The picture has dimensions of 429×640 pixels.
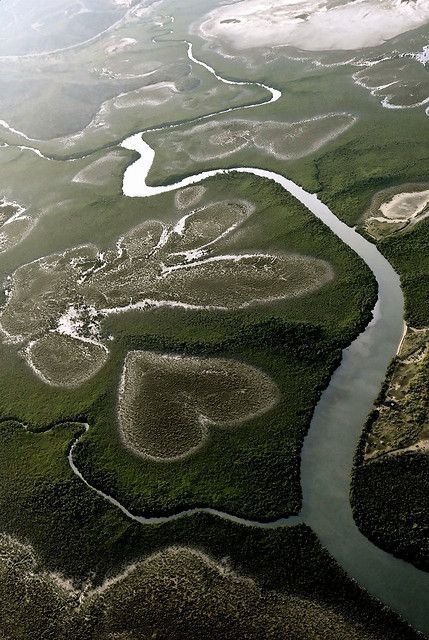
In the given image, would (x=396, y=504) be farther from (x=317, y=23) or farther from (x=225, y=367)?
(x=317, y=23)

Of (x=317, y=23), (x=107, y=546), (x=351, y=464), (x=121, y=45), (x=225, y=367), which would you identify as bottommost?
(x=107, y=546)

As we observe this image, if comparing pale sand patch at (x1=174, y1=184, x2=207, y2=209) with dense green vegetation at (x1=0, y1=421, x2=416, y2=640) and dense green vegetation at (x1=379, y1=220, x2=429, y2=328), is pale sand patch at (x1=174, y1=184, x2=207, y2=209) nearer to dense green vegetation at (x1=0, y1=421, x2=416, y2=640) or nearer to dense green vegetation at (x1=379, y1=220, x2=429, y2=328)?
dense green vegetation at (x1=379, y1=220, x2=429, y2=328)

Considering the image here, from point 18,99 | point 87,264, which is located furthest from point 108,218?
point 18,99

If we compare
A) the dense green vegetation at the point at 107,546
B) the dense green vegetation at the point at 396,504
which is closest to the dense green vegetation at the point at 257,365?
the dense green vegetation at the point at 107,546

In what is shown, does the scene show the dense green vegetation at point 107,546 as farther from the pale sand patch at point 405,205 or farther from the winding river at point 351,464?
the pale sand patch at point 405,205

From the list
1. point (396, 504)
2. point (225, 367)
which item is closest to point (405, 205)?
point (225, 367)
